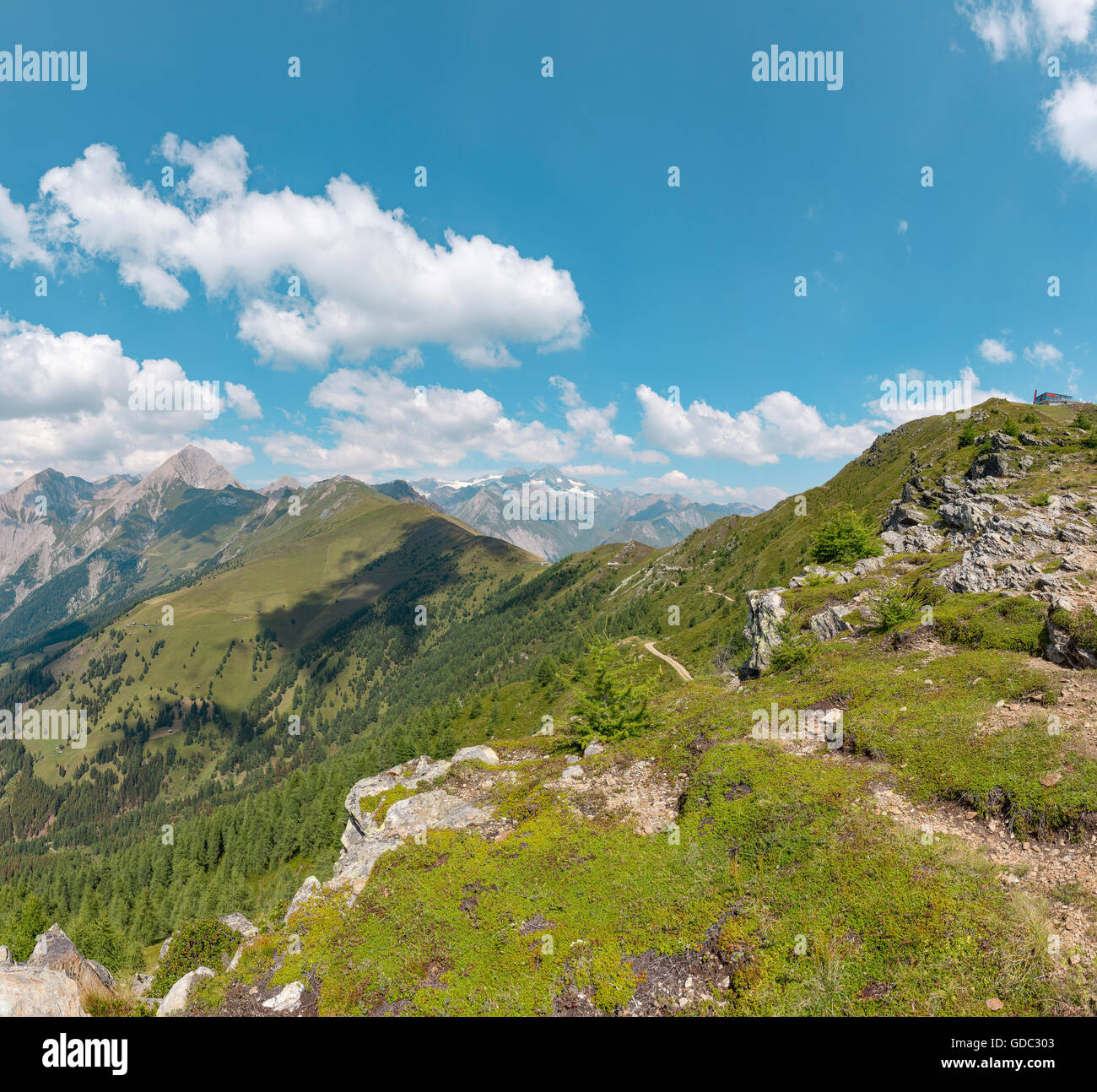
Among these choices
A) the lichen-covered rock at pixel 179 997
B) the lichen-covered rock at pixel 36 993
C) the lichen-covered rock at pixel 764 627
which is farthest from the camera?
the lichen-covered rock at pixel 764 627

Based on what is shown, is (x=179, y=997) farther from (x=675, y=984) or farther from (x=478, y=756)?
(x=478, y=756)

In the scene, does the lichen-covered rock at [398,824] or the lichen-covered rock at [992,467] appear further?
the lichen-covered rock at [992,467]

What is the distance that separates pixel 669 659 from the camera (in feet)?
320

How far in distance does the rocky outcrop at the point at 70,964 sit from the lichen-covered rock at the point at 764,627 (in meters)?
42.8

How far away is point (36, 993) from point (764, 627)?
49312 mm

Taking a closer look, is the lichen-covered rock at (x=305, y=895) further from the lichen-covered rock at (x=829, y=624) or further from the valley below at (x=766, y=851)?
the lichen-covered rock at (x=829, y=624)

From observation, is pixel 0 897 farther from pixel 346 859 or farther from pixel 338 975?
pixel 338 975

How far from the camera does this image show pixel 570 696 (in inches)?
3733

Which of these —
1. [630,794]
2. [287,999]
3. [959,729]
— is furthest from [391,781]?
[959,729]

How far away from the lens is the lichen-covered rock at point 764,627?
1655 inches

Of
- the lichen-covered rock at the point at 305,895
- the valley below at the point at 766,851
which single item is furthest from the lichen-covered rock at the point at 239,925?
the lichen-covered rock at the point at 305,895

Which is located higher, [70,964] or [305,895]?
[305,895]

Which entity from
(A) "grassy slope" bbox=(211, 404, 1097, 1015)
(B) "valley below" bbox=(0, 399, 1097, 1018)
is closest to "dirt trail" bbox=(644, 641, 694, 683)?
(B) "valley below" bbox=(0, 399, 1097, 1018)
